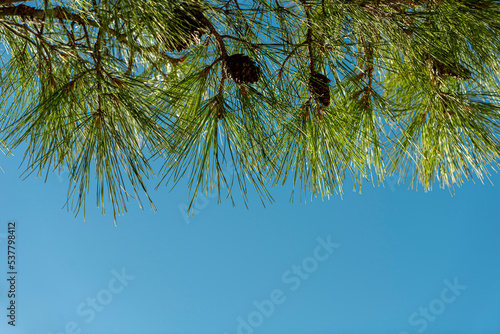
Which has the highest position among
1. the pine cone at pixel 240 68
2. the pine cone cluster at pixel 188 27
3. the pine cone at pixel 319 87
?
the pine cone cluster at pixel 188 27

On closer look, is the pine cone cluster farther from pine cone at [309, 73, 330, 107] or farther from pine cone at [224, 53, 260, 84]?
pine cone at [309, 73, 330, 107]

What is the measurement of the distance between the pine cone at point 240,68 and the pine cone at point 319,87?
0.11 m

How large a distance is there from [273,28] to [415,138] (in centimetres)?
36

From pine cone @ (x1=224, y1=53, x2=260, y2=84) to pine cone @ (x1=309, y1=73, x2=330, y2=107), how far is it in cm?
11

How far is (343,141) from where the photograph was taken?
0.85 m

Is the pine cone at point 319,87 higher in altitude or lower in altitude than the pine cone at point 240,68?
lower

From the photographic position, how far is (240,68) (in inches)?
27.3

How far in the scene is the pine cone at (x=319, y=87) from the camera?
77 centimetres

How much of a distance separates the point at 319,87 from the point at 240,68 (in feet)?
0.49

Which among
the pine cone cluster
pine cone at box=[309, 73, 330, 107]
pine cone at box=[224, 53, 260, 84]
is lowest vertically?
pine cone at box=[309, 73, 330, 107]

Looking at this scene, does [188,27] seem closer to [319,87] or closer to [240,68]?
[240,68]

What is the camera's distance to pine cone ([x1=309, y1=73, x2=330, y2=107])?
0.77 metres

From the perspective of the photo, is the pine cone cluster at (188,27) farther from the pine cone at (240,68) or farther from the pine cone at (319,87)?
the pine cone at (319,87)

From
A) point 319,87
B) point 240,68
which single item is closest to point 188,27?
point 240,68
